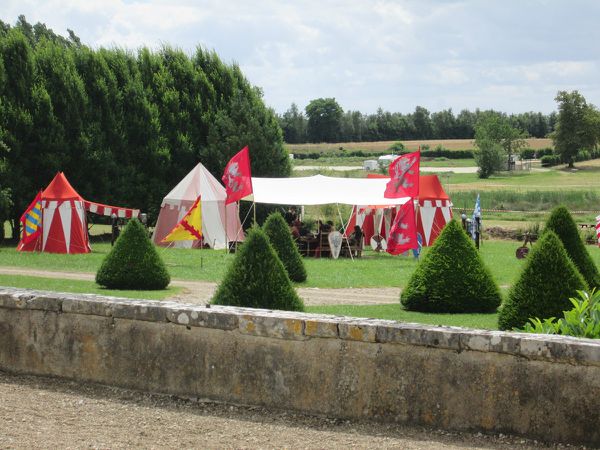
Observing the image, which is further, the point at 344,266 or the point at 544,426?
the point at 344,266

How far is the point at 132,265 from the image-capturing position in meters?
19.0

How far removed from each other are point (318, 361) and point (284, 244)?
14.6 meters

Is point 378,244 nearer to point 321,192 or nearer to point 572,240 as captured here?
point 321,192

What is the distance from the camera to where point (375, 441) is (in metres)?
5.62

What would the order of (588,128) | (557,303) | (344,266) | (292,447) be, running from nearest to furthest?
(292,447) < (557,303) < (344,266) < (588,128)

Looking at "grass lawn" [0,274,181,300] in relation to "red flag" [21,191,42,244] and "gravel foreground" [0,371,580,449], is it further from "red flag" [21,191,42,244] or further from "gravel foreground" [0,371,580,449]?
"gravel foreground" [0,371,580,449]

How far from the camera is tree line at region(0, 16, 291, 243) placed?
34312 mm

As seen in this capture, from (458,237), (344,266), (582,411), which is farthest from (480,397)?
(344,266)

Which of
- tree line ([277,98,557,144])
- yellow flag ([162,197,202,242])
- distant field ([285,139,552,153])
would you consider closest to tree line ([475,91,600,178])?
distant field ([285,139,552,153])

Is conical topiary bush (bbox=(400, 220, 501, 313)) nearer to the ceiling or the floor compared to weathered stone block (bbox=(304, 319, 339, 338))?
nearer to the floor

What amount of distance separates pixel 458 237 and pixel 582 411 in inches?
406

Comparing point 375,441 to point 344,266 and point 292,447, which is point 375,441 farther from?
point 344,266

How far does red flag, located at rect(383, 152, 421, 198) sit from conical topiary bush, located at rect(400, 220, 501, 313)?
10788mm

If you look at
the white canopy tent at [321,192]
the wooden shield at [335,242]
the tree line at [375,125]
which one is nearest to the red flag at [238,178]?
the white canopy tent at [321,192]
